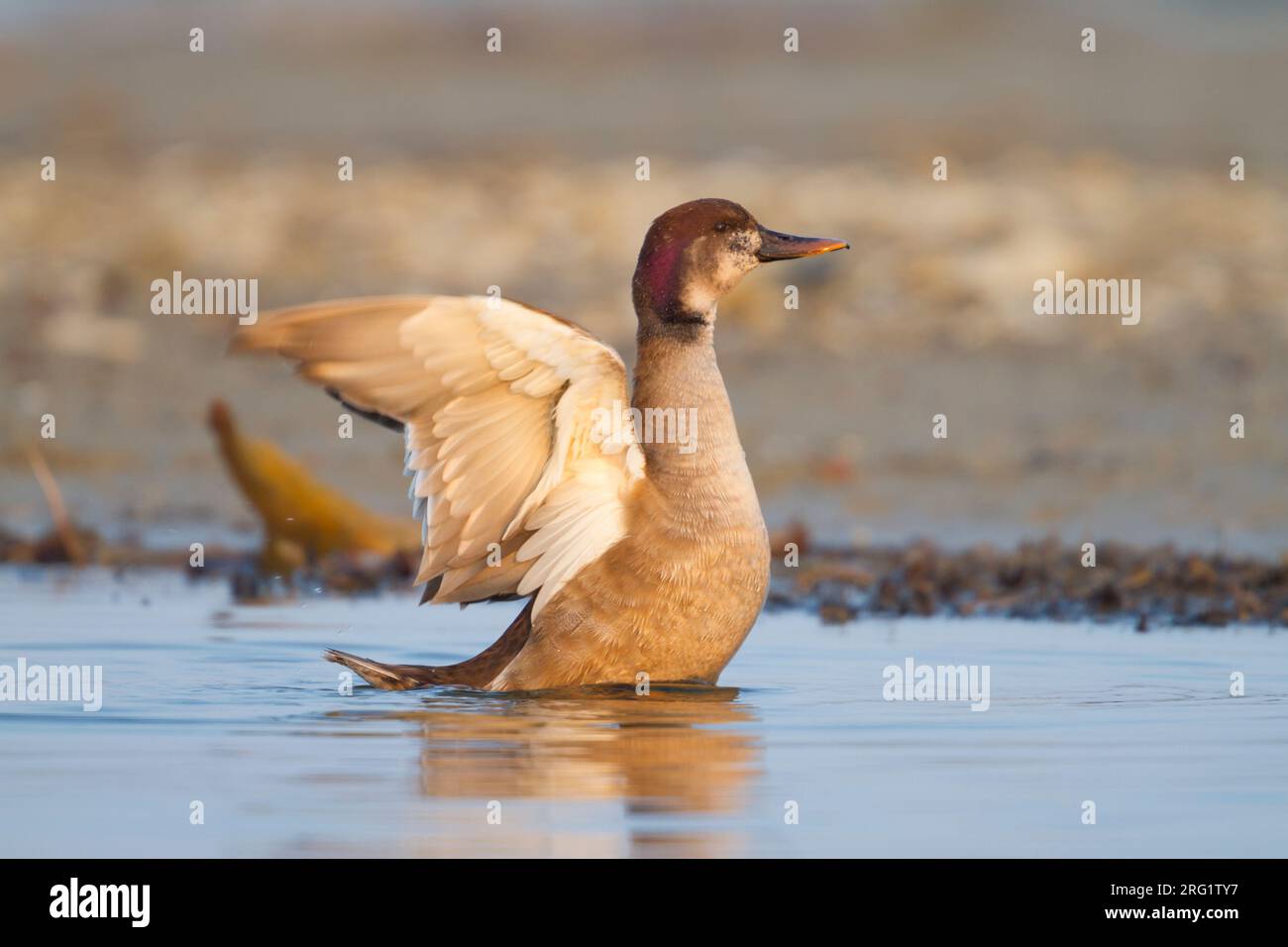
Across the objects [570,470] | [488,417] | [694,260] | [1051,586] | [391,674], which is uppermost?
[694,260]

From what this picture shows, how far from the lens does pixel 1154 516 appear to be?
42.0 ft

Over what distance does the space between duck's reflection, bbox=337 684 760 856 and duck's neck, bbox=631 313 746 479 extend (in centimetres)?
76

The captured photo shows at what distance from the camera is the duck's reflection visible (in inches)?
229

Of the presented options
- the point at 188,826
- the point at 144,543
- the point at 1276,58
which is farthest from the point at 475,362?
the point at 1276,58

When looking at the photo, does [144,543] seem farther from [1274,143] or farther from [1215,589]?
[1274,143]

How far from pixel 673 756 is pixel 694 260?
2.05 meters

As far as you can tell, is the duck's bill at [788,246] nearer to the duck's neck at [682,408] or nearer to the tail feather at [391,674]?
the duck's neck at [682,408]

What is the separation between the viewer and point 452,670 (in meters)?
7.92

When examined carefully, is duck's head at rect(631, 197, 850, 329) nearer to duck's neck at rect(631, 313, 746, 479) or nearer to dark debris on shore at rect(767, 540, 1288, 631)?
duck's neck at rect(631, 313, 746, 479)

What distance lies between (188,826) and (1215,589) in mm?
5935

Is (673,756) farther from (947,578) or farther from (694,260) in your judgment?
(947,578)

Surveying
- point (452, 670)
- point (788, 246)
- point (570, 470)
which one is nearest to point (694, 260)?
point (788, 246)

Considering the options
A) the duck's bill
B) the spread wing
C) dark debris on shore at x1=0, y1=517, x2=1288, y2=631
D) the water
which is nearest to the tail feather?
the water

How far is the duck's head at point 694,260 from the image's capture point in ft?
25.7
